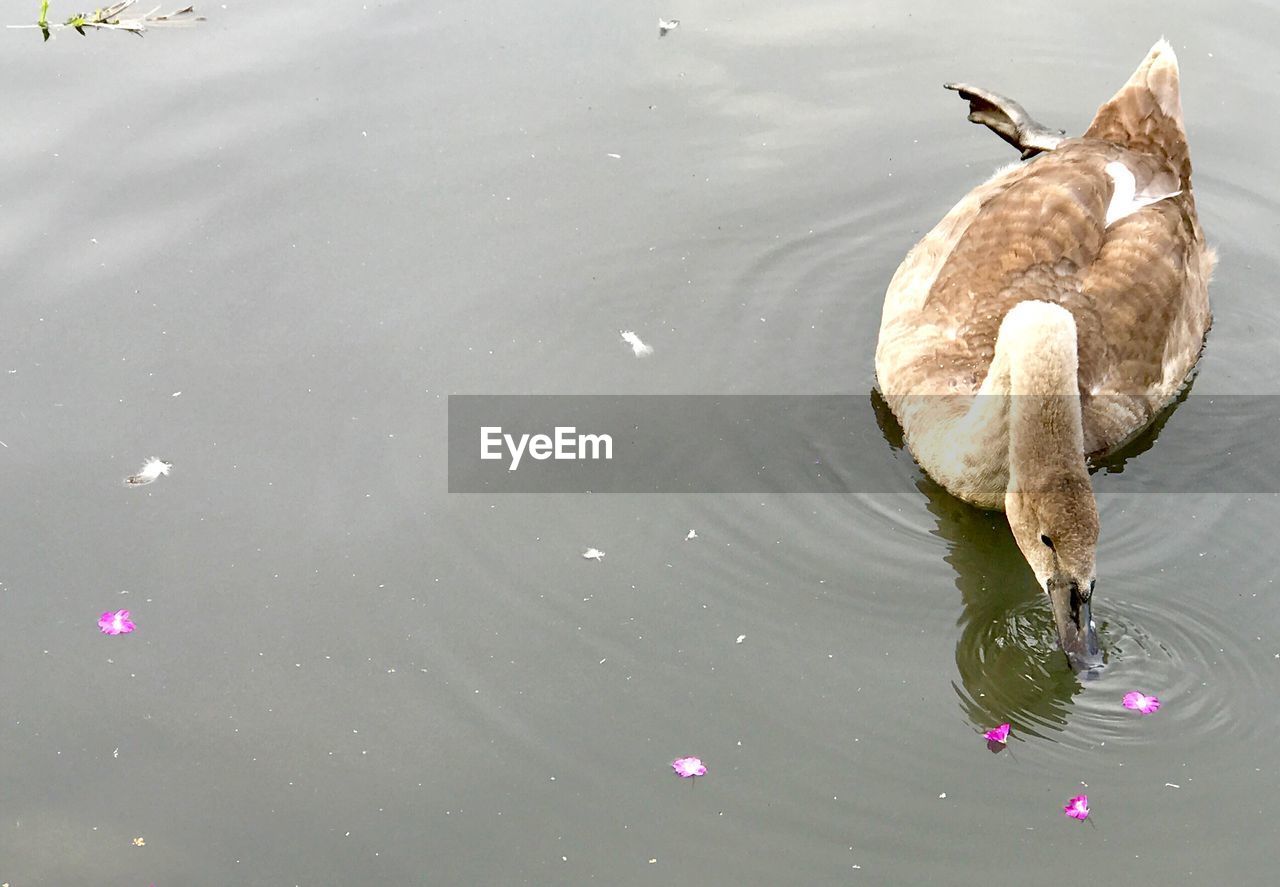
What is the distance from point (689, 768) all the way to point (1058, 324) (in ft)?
8.61

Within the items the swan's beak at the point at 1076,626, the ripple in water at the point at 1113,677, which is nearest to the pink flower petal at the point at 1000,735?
the ripple in water at the point at 1113,677

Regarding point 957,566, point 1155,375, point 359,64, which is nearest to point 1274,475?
point 1155,375

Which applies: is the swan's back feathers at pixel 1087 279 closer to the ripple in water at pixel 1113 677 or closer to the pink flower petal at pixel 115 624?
the ripple in water at pixel 1113 677

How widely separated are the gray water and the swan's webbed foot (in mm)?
583

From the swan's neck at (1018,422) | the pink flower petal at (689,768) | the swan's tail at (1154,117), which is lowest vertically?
the pink flower petal at (689,768)

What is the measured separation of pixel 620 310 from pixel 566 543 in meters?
1.85

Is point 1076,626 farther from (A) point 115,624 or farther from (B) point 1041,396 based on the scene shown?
(A) point 115,624

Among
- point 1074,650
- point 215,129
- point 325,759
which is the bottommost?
point 325,759

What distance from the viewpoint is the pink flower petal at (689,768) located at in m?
6.01

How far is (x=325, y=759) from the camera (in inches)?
241

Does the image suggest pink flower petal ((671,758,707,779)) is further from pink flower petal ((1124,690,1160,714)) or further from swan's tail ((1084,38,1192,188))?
swan's tail ((1084,38,1192,188))

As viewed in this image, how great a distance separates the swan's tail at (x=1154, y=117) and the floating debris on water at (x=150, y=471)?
212 inches

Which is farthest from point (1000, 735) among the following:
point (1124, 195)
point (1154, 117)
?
point (1154, 117)

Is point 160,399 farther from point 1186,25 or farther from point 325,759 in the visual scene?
point 1186,25
